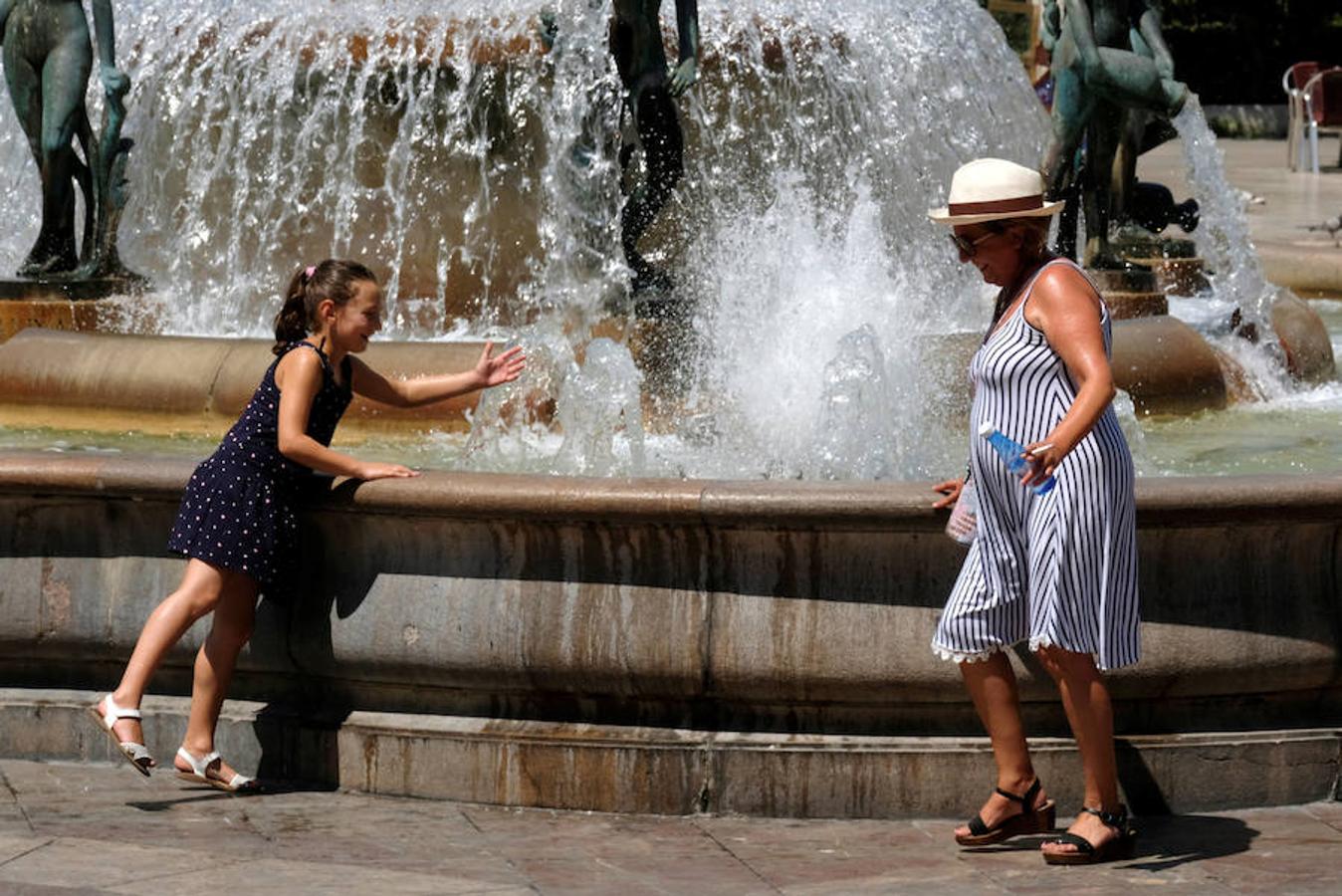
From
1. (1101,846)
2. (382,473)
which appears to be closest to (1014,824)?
(1101,846)

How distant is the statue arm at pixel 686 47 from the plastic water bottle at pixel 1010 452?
4.53 meters

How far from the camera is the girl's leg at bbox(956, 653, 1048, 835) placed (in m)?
4.93

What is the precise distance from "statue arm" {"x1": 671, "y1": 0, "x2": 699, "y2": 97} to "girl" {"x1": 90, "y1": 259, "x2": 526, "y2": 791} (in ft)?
12.3

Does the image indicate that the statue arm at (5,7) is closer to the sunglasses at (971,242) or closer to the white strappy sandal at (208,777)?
the white strappy sandal at (208,777)

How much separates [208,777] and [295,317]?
1090 millimetres

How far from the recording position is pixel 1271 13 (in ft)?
137

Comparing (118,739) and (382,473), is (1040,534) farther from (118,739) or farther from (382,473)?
(118,739)

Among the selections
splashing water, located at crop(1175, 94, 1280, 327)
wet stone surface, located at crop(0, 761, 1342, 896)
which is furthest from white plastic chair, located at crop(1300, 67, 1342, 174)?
wet stone surface, located at crop(0, 761, 1342, 896)

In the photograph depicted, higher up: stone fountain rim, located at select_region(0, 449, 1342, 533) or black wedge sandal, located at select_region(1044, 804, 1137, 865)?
stone fountain rim, located at select_region(0, 449, 1342, 533)

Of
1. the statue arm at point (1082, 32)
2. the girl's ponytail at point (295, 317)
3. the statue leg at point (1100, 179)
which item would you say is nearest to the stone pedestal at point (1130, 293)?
the statue leg at point (1100, 179)

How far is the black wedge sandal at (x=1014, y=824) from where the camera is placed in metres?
4.99

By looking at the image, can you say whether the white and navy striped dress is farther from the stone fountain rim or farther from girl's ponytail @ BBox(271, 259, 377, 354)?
girl's ponytail @ BBox(271, 259, 377, 354)

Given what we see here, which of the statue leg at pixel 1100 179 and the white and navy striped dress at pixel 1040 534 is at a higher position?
the statue leg at pixel 1100 179

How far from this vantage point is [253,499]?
18.0 ft
